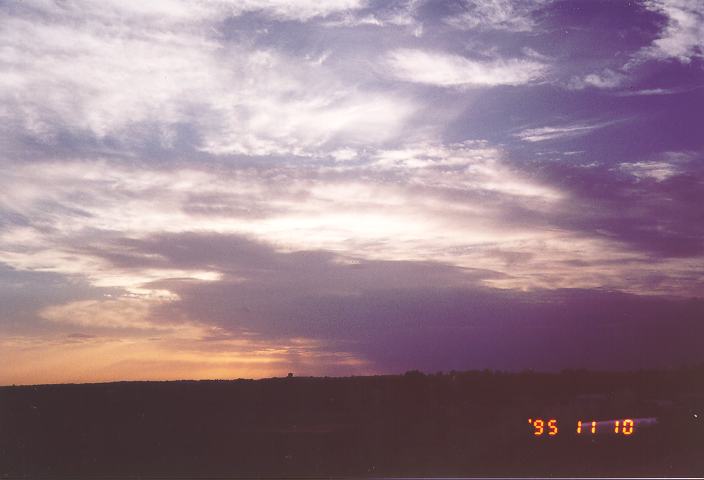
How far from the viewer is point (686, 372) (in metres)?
65.4

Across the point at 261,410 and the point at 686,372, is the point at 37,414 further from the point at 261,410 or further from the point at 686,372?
the point at 686,372

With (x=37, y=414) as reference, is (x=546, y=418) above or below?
above

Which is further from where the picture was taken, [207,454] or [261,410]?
[261,410]

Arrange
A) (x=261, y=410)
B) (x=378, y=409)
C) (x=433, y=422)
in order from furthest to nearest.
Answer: (x=261, y=410)
(x=378, y=409)
(x=433, y=422)

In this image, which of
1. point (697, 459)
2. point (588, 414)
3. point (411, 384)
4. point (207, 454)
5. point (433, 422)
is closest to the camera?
point (697, 459)

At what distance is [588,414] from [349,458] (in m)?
8.96

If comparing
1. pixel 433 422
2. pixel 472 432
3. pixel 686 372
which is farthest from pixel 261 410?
pixel 686 372
